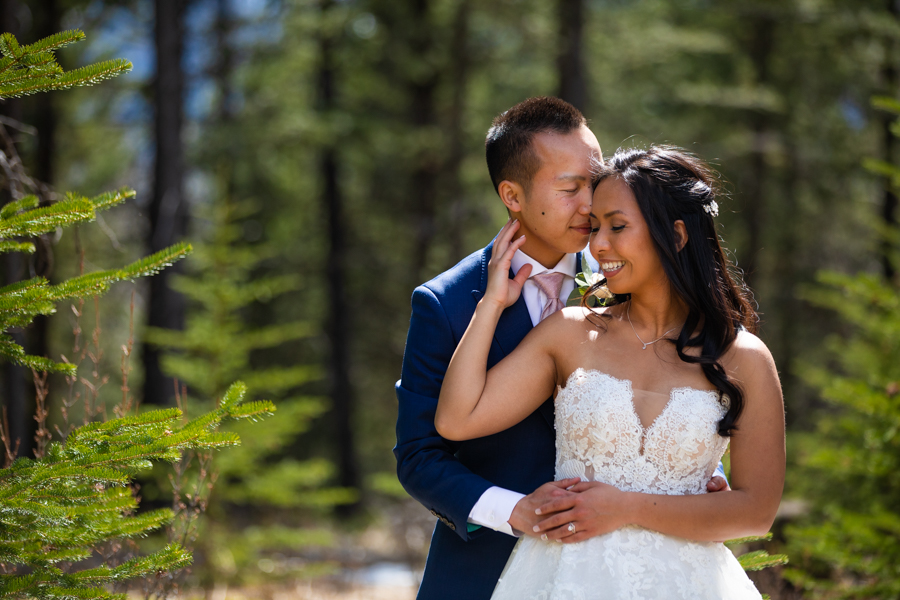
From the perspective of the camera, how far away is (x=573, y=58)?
10359 mm

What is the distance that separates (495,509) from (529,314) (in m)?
0.77

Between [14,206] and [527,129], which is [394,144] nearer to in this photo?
[527,129]

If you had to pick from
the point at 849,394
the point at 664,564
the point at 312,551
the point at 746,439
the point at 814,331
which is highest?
the point at 746,439

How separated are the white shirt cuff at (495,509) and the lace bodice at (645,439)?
10.0 inches

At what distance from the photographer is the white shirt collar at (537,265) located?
2.95 m

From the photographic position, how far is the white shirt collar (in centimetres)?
295

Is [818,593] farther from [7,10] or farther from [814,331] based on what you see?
[814,331]

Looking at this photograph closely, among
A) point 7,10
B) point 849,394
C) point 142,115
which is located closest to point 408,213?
point 142,115

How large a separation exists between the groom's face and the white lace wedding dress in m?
0.58

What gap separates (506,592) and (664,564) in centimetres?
52

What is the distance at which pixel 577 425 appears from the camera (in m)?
2.49

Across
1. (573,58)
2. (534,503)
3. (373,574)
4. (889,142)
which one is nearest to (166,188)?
(573,58)

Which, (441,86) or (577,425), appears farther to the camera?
(441,86)

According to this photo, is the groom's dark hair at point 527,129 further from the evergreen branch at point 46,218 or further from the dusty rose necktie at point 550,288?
the evergreen branch at point 46,218
